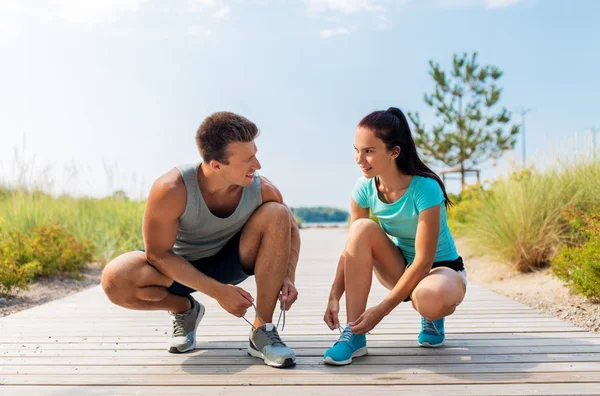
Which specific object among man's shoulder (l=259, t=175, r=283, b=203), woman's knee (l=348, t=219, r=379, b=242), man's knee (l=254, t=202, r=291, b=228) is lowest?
woman's knee (l=348, t=219, r=379, b=242)

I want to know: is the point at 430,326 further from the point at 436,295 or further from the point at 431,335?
the point at 436,295

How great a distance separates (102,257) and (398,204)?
16.6 feet

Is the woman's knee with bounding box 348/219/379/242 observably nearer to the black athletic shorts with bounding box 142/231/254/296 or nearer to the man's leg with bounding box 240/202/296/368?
the man's leg with bounding box 240/202/296/368

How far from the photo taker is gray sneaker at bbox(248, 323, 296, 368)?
2260 mm

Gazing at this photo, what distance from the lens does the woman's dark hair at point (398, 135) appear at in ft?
7.54

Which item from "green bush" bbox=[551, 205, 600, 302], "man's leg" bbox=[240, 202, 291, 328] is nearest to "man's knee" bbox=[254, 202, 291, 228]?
"man's leg" bbox=[240, 202, 291, 328]

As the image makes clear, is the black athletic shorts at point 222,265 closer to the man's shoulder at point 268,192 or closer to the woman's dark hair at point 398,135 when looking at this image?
the man's shoulder at point 268,192

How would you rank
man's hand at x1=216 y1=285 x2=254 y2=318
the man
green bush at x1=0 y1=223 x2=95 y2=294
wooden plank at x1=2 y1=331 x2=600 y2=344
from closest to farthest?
man's hand at x1=216 y1=285 x2=254 y2=318 < the man < wooden plank at x1=2 y1=331 x2=600 y2=344 < green bush at x1=0 y1=223 x2=95 y2=294

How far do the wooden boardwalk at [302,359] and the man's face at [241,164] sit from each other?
0.74 meters

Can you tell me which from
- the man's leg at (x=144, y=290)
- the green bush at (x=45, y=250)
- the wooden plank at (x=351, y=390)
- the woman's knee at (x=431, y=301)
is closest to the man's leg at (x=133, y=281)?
the man's leg at (x=144, y=290)

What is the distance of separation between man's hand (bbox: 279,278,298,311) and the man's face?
17.6 inches

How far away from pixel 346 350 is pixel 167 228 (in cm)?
86

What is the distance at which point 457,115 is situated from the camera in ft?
60.0

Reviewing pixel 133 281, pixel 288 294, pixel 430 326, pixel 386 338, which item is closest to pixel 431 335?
pixel 430 326
